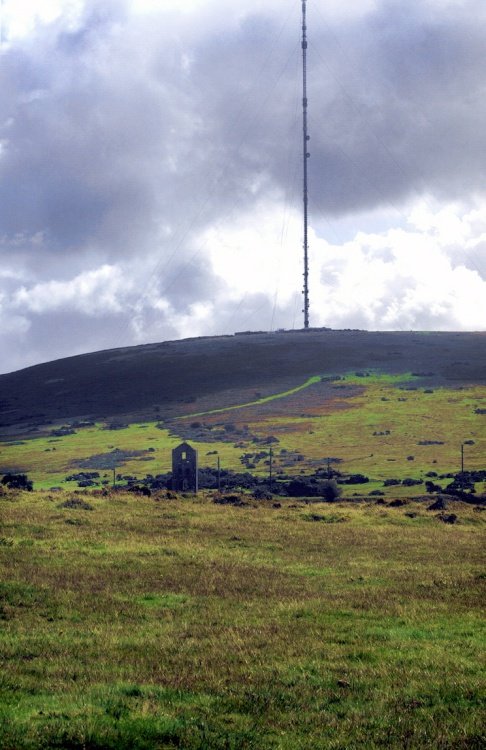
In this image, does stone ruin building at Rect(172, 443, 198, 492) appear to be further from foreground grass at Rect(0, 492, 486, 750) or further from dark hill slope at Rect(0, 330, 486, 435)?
dark hill slope at Rect(0, 330, 486, 435)

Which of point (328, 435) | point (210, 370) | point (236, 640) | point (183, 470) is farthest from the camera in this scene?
point (210, 370)

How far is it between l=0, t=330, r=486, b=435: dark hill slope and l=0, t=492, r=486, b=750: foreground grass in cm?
11130

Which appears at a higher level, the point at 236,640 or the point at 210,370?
the point at 210,370

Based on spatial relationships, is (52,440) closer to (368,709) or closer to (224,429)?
(224,429)

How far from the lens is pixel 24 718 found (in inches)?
461

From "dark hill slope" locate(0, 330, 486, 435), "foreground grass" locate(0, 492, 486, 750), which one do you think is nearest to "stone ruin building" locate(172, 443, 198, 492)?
"foreground grass" locate(0, 492, 486, 750)

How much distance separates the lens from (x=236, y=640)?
17641 mm

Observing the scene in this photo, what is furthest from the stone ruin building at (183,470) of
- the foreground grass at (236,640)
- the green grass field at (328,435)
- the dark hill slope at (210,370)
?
the dark hill slope at (210,370)

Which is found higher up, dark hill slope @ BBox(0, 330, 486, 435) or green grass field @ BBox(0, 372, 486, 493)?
dark hill slope @ BBox(0, 330, 486, 435)

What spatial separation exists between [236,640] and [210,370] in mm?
153278

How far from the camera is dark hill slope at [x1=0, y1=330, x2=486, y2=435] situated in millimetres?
153375

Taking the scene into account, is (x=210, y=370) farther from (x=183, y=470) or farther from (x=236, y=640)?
(x=236, y=640)

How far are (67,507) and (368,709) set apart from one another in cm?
3778

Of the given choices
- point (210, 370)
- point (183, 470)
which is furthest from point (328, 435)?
point (210, 370)
